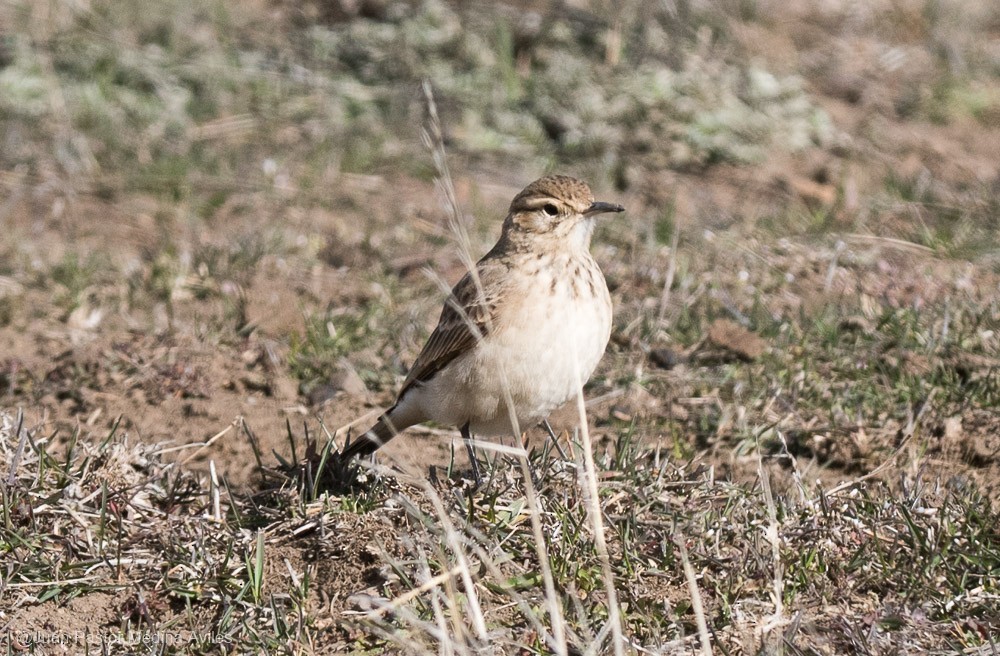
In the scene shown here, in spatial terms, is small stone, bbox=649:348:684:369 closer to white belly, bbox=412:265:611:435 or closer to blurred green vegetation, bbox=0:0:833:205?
white belly, bbox=412:265:611:435

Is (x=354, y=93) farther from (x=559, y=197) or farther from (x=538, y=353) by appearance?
(x=538, y=353)

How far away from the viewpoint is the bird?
16.0 ft

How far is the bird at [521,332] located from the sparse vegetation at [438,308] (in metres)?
0.25

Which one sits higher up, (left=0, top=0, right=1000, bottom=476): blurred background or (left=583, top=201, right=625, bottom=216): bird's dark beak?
(left=583, top=201, right=625, bottom=216): bird's dark beak

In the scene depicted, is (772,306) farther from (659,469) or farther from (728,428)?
(659,469)

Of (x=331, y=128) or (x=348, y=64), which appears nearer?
(x=331, y=128)

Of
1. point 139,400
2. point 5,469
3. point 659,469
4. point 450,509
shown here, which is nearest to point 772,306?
point 659,469

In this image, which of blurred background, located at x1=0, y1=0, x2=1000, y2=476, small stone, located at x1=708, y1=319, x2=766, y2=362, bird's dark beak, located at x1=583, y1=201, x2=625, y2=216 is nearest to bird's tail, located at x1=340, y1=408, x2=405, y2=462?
blurred background, located at x1=0, y1=0, x2=1000, y2=476

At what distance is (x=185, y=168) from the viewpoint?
8617 millimetres

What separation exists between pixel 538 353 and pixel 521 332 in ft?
0.35

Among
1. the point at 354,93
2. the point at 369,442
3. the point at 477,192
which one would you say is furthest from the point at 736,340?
the point at 354,93

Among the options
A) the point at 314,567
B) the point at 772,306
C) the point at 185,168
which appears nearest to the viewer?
the point at 314,567

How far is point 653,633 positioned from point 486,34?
6.43 meters

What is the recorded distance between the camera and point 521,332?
489cm
